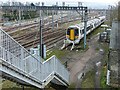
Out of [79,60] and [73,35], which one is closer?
[79,60]

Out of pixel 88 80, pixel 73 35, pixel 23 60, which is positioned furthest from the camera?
pixel 73 35

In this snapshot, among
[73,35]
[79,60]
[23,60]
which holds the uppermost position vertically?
[23,60]

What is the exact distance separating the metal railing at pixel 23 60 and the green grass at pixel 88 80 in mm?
2404

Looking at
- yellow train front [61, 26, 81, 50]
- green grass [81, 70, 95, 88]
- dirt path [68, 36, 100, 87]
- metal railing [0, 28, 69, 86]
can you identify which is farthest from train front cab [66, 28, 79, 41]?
metal railing [0, 28, 69, 86]

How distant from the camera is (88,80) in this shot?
12344mm

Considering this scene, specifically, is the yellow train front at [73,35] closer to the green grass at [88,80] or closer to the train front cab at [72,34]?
the train front cab at [72,34]

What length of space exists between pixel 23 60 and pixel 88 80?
613cm

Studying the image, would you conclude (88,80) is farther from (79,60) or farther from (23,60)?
(23,60)

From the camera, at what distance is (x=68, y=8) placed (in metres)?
22.0

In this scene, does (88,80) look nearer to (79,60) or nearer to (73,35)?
(79,60)

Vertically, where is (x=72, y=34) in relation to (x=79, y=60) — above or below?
above

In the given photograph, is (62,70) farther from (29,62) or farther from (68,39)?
(68,39)

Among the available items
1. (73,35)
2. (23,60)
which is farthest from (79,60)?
(23,60)

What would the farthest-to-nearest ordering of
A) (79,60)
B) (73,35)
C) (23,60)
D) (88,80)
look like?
1. (73,35)
2. (79,60)
3. (88,80)
4. (23,60)
